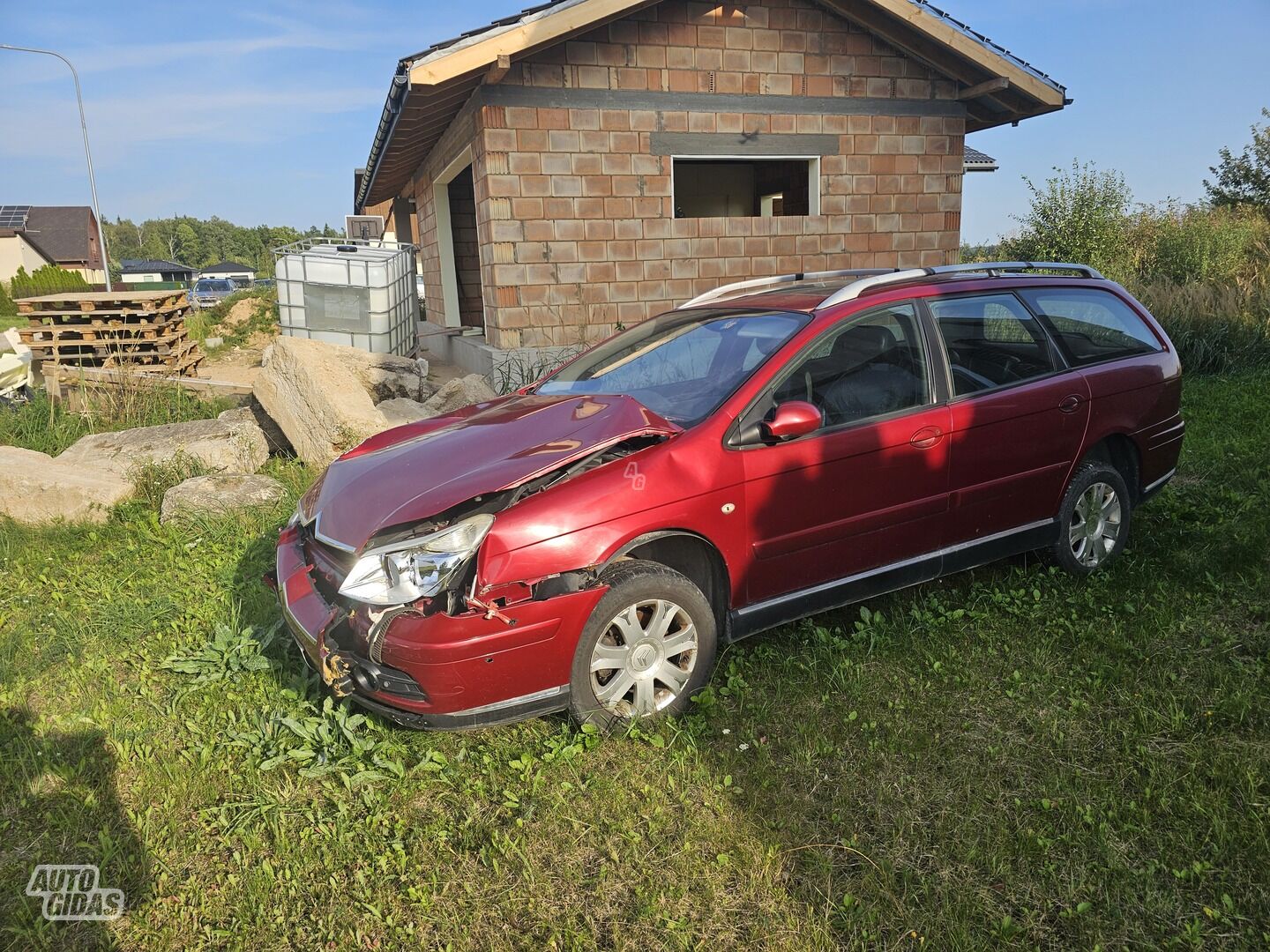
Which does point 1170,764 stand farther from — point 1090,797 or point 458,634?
point 458,634

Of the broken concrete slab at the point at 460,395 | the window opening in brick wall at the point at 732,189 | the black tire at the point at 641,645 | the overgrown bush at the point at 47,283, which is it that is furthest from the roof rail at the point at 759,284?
the overgrown bush at the point at 47,283

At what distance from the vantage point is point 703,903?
2430mm

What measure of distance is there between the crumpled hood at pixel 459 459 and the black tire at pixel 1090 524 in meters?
2.33

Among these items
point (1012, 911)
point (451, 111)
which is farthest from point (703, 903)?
point (451, 111)

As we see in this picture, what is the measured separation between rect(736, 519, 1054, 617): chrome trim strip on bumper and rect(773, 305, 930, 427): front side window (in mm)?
697

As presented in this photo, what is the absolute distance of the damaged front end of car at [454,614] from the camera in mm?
2820

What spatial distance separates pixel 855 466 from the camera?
358cm

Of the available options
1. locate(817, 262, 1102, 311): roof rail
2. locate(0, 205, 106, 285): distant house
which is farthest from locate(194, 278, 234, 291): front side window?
locate(817, 262, 1102, 311): roof rail

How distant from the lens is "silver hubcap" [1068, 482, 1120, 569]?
4.38 metres

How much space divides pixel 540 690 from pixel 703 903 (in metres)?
0.90

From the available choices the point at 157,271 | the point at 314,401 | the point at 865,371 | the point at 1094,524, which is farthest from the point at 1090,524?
the point at 157,271

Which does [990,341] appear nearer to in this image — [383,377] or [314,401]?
[314,401]

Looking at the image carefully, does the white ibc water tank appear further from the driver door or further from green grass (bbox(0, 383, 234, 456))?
the driver door

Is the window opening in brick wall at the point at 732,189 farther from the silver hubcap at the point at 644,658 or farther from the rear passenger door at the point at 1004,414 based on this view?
the silver hubcap at the point at 644,658
